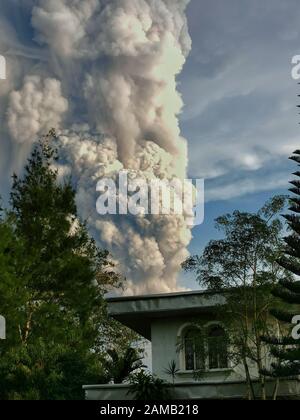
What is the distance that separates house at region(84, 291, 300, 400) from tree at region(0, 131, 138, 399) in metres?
3.45

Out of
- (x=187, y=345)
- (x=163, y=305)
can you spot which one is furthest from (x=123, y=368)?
(x=163, y=305)

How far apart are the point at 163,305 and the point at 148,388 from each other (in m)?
3.08

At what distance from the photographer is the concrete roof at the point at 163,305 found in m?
20.3

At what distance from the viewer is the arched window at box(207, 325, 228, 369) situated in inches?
738

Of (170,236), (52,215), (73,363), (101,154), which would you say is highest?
(101,154)

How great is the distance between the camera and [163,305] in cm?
2095

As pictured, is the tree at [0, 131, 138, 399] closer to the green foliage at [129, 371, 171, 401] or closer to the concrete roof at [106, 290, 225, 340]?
the concrete roof at [106, 290, 225, 340]

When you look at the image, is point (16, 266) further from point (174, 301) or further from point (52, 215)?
point (174, 301)

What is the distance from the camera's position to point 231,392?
18625 mm

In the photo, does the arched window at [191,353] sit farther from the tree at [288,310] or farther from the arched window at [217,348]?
the tree at [288,310]

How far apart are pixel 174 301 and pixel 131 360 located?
7.55 meters

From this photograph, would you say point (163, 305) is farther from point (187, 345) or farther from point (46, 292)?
point (46, 292)

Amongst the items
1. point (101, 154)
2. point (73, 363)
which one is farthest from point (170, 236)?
point (73, 363)

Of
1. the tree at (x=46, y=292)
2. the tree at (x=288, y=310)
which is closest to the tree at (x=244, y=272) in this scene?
the tree at (x=288, y=310)
